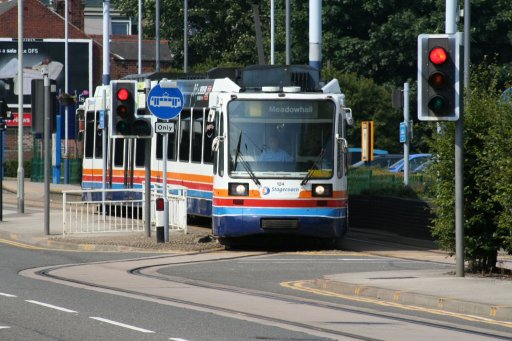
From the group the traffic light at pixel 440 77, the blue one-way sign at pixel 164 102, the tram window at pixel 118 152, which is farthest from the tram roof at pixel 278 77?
the tram window at pixel 118 152

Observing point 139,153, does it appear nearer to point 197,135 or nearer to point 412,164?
point 197,135

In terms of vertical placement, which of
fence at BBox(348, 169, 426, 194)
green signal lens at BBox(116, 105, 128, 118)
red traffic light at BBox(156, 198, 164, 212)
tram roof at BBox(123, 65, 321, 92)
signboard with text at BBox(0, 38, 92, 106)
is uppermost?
signboard with text at BBox(0, 38, 92, 106)

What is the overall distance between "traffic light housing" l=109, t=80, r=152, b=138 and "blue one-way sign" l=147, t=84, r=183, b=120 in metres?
0.39

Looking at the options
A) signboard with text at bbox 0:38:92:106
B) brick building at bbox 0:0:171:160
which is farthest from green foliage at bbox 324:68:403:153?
signboard with text at bbox 0:38:92:106

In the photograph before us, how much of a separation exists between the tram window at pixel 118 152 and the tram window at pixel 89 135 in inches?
76.1

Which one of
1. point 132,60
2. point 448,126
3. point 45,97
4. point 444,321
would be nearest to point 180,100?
point 45,97

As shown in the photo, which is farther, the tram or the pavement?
the tram

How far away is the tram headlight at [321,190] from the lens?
23.9 m

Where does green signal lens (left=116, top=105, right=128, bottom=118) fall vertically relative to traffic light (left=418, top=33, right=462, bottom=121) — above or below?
below

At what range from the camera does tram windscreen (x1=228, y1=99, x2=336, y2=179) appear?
948 inches

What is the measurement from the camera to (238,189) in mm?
23984

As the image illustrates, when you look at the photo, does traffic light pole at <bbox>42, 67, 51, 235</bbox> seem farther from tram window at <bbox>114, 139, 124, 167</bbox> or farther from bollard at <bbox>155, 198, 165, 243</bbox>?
tram window at <bbox>114, 139, 124, 167</bbox>

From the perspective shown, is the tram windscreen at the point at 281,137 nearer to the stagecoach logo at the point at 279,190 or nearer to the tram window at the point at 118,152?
the stagecoach logo at the point at 279,190

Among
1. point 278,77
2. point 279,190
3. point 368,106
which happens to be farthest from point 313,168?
point 368,106
